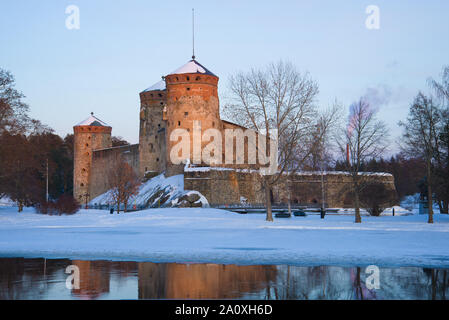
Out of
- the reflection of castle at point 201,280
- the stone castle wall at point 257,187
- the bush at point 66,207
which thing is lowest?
the reflection of castle at point 201,280

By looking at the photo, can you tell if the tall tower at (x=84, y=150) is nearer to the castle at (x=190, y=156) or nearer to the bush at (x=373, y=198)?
the castle at (x=190, y=156)

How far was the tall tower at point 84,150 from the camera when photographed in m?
65.8

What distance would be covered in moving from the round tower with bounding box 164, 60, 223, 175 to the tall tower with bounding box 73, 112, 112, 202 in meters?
19.1

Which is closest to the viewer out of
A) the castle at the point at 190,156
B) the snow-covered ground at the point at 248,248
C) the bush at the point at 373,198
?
the snow-covered ground at the point at 248,248

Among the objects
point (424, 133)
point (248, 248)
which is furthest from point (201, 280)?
point (424, 133)

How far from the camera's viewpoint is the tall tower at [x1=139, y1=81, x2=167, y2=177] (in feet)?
192

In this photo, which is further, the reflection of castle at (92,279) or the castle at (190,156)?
the castle at (190,156)

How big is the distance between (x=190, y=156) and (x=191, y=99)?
530 centimetres

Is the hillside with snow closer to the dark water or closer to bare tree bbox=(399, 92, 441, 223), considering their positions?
bare tree bbox=(399, 92, 441, 223)

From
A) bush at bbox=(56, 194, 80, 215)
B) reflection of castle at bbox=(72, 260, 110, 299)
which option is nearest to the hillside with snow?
bush at bbox=(56, 194, 80, 215)

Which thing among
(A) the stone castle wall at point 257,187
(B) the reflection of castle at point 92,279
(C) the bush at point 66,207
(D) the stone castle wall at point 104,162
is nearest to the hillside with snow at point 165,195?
(A) the stone castle wall at point 257,187

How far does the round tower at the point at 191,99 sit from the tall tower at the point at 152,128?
7.23 m

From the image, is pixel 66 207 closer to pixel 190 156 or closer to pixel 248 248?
pixel 190 156

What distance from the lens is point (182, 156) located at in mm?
50562
